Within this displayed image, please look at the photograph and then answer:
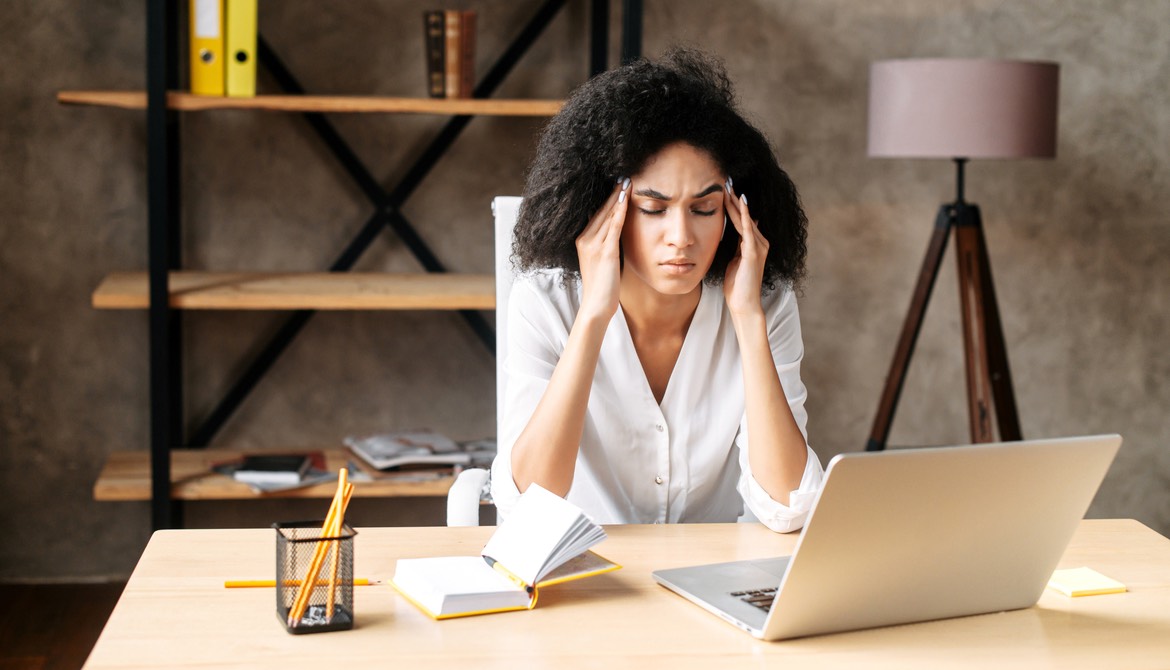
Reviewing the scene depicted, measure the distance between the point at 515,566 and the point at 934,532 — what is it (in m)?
0.43

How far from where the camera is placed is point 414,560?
4.26 ft

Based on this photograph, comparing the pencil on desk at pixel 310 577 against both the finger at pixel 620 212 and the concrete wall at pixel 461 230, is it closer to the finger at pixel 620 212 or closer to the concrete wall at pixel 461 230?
the finger at pixel 620 212

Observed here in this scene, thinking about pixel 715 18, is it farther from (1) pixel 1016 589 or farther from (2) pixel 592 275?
(1) pixel 1016 589

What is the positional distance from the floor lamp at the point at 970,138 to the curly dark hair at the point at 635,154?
1.16m

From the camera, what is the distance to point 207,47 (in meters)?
2.71

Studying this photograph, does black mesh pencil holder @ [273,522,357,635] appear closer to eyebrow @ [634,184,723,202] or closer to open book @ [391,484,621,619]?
open book @ [391,484,621,619]

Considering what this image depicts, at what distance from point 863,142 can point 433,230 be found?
120 cm

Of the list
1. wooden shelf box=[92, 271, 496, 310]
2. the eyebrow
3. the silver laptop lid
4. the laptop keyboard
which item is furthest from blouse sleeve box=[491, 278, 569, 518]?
wooden shelf box=[92, 271, 496, 310]

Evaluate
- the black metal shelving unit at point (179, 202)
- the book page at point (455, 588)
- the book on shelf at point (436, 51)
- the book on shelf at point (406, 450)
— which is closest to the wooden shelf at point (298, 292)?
the black metal shelving unit at point (179, 202)

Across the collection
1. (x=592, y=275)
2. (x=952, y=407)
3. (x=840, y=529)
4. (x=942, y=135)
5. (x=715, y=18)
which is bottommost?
(x=952, y=407)

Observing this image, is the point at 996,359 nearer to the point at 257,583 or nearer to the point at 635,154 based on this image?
the point at 635,154

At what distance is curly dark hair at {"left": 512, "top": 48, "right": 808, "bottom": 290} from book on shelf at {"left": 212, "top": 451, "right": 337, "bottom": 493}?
1.20m

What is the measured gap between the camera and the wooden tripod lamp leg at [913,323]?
3104 millimetres

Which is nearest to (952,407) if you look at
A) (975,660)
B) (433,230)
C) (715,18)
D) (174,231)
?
(715,18)
